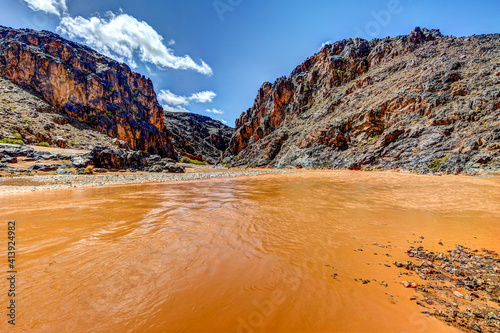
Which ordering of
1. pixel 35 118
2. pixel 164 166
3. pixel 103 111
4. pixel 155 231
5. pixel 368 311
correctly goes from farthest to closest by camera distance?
pixel 103 111, pixel 35 118, pixel 164 166, pixel 155 231, pixel 368 311

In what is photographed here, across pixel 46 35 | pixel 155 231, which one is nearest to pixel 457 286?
pixel 155 231

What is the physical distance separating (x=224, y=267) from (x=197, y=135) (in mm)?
128734

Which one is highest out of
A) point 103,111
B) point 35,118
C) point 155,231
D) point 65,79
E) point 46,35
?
point 46,35

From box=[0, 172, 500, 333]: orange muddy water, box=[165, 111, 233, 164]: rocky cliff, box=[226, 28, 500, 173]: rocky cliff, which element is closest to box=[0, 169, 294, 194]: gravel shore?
box=[0, 172, 500, 333]: orange muddy water

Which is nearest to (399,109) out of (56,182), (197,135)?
(56,182)

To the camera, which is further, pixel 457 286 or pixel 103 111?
pixel 103 111

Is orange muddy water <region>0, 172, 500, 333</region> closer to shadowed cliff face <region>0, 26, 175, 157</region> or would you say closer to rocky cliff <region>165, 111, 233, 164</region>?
shadowed cliff face <region>0, 26, 175, 157</region>

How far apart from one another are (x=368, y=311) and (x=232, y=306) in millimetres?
1663

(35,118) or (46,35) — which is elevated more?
(46,35)

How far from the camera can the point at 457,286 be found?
2.90 meters

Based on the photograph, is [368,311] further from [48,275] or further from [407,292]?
[48,275]

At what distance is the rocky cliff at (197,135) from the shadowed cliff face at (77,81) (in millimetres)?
33054

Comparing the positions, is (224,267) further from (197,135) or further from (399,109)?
(197,135)

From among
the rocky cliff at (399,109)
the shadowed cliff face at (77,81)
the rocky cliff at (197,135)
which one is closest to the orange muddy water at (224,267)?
the rocky cliff at (399,109)
